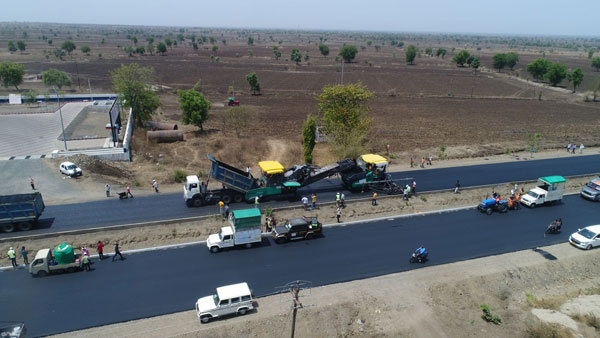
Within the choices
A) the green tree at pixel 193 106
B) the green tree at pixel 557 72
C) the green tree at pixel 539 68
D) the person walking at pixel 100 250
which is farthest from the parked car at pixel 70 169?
the green tree at pixel 539 68

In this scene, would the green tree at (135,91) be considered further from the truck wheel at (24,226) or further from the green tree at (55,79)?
the green tree at (55,79)

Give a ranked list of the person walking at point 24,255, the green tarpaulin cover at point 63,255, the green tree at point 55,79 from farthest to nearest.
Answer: the green tree at point 55,79
the person walking at point 24,255
the green tarpaulin cover at point 63,255

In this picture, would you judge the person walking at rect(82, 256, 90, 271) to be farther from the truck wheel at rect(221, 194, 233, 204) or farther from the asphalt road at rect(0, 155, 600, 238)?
the truck wheel at rect(221, 194, 233, 204)

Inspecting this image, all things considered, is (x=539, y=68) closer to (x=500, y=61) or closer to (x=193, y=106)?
(x=500, y=61)

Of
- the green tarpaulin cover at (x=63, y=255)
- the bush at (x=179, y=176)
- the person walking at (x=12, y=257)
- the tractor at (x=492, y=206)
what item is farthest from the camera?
the bush at (x=179, y=176)

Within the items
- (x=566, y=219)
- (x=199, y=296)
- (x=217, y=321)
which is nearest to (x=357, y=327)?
(x=217, y=321)

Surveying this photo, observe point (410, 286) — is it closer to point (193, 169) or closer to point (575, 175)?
point (193, 169)

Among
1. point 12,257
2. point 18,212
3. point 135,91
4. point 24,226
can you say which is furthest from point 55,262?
point 135,91
